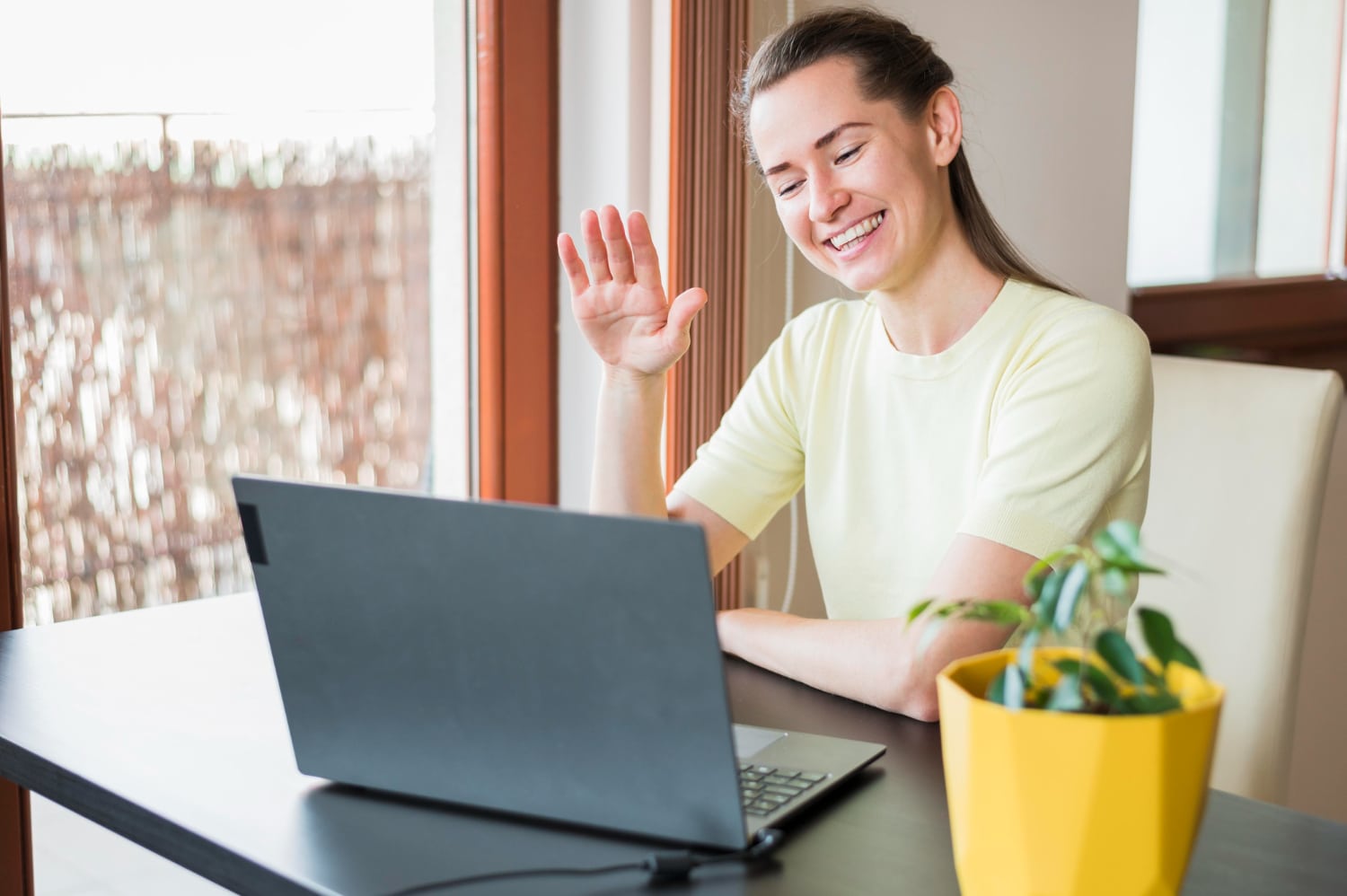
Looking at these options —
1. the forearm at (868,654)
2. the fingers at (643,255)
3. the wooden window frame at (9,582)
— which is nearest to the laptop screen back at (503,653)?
the forearm at (868,654)

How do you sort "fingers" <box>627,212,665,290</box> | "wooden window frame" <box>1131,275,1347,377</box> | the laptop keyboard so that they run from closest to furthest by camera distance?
the laptop keyboard < "fingers" <box>627,212,665,290</box> < "wooden window frame" <box>1131,275,1347,377</box>

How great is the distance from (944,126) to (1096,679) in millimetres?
981

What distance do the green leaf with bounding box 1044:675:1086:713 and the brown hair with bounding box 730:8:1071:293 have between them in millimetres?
917

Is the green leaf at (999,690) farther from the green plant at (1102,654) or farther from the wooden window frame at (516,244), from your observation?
the wooden window frame at (516,244)

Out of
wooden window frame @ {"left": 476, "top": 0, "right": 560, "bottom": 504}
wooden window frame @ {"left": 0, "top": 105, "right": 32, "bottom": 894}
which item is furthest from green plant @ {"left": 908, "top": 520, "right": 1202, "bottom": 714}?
wooden window frame @ {"left": 476, "top": 0, "right": 560, "bottom": 504}

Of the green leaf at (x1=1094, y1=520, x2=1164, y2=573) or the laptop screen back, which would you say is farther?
the laptop screen back

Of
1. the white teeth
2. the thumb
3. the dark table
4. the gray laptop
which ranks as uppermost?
the white teeth

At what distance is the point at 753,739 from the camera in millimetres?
1052

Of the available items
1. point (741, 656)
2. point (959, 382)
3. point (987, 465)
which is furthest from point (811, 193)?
point (741, 656)

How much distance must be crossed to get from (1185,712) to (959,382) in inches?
33.9

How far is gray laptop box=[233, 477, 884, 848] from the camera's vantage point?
0.81 metres

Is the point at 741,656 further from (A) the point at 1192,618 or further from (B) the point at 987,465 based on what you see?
(A) the point at 1192,618

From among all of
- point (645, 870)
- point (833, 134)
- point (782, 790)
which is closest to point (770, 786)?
point (782, 790)

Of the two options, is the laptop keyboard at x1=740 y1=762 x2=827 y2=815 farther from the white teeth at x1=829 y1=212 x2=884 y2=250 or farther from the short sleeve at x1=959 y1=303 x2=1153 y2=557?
the white teeth at x1=829 y1=212 x2=884 y2=250
